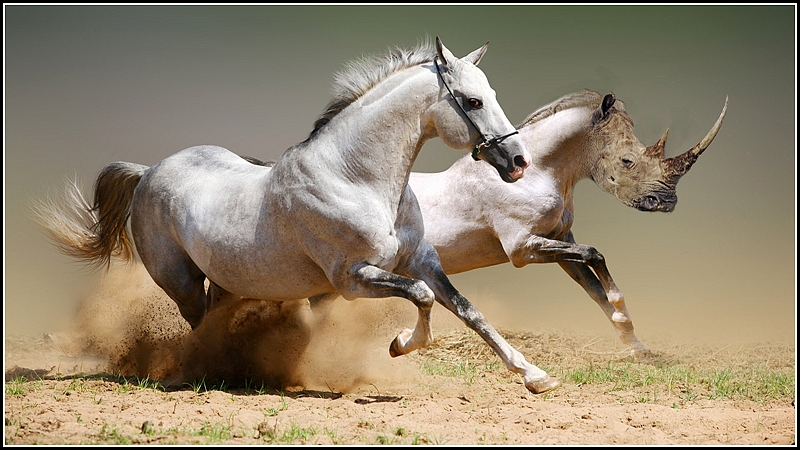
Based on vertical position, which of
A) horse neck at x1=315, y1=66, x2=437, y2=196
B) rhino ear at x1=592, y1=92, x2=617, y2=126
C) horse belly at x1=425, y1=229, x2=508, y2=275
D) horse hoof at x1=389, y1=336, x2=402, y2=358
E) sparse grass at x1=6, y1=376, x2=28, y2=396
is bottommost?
sparse grass at x1=6, y1=376, x2=28, y2=396

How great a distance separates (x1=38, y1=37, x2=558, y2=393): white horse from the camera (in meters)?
4.36

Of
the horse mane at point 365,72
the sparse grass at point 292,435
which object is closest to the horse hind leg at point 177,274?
the horse mane at point 365,72

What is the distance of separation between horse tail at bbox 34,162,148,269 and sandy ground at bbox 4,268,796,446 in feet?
1.73

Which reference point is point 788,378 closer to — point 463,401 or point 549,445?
point 463,401

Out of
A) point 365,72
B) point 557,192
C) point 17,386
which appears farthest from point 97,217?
point 557,192

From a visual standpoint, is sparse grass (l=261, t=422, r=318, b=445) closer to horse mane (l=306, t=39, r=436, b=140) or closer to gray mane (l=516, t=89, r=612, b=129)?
horse mane (l=306, t=39, r=436, b=140)

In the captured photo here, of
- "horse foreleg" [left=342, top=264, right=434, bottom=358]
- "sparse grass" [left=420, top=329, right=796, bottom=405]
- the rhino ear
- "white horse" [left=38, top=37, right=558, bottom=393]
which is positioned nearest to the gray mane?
the rhino ear

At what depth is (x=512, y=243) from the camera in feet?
19.3

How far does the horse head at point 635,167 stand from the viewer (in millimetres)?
6023

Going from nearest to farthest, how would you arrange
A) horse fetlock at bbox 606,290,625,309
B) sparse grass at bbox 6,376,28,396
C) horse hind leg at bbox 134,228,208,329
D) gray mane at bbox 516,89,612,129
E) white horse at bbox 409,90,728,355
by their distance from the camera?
sparse grass at bbox 6,376,28,396 → horse hind leg at bbox 134,228,208,329 → horse fetlock at bbox 606,290,625,309 → white horse at bbox 409,90,728,355 → gray mane at bbox 516,89,612,129

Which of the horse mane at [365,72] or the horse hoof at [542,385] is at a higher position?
the horse mane at [365,72]

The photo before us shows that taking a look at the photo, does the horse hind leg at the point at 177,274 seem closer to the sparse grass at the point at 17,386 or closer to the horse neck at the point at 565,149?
the sparse grass at the point at 17,386

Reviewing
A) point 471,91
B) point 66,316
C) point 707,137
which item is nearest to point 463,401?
point 471,91

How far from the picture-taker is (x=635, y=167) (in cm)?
610
